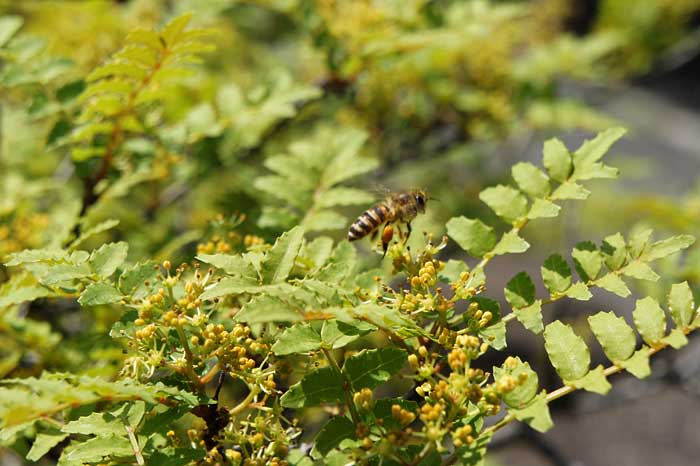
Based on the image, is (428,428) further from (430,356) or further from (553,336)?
(553,336)

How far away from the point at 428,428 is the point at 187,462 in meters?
0.49

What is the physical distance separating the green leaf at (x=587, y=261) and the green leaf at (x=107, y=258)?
42.7 inches

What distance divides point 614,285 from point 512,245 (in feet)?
0.82

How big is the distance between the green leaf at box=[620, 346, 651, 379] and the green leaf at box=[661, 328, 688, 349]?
0.05 meters

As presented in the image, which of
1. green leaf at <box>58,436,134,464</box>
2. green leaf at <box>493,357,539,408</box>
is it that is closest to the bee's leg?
green leaf at <box>493,357,539,408</box>

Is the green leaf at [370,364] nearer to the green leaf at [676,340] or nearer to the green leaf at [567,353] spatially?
the green leaf at [567,353]

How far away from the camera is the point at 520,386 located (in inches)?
53.2

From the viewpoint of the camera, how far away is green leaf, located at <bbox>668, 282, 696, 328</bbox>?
1.44m

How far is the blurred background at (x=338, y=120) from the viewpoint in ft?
7.72

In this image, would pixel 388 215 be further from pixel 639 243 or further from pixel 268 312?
pixel 268 312

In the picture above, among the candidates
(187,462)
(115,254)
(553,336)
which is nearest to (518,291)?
(553,336)

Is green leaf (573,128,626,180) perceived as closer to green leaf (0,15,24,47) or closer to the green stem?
the green stem

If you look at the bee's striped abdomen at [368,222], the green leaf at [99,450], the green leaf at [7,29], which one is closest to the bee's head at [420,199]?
the bee's striped abdomen at [368,222]

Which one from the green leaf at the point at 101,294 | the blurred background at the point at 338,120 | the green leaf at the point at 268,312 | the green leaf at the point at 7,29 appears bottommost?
the blurred background at the point at 338,120
